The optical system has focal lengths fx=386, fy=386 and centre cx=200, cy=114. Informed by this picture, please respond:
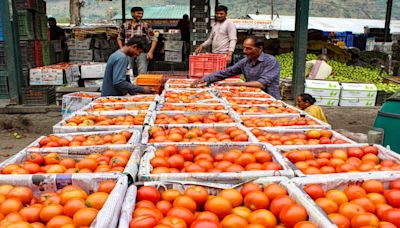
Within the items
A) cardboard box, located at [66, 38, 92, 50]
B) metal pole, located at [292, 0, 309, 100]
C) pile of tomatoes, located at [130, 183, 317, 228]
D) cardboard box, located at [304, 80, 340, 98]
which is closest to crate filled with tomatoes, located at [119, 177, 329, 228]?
pile of tomatoes, located at [130, 183, 317, 228]

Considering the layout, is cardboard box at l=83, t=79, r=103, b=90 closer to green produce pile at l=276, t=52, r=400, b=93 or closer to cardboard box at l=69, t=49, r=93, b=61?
cardboard box at l=69, t=49, r=93, b=61

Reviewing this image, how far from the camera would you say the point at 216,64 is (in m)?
7.27

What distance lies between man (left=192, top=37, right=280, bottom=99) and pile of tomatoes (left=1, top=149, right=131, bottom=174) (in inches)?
123

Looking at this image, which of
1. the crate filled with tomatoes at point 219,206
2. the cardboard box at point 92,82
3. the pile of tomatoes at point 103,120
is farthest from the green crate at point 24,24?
the crate filled with tomatoes at point 219,206

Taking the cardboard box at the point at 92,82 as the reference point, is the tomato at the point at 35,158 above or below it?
above

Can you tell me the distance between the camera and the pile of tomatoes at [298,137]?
3.18 meters

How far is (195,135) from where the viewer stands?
10.8 feet

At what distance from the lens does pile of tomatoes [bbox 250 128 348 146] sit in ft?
10.4

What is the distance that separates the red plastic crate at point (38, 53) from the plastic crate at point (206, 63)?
5179 millimetres

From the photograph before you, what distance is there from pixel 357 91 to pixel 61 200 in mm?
9162

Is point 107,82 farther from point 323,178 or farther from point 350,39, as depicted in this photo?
point 350,39

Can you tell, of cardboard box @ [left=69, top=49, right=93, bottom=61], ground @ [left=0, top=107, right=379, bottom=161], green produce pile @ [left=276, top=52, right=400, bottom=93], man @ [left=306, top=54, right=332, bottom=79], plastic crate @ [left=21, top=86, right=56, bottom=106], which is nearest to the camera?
ground @ [left=0, top=107, right=379, bottom=161]

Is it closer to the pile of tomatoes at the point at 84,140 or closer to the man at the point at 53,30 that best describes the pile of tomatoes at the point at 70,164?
the pile of tomatoes at the point at 84,140

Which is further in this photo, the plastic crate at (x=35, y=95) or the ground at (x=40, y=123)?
the plastic crate at (x=35, y=95)
